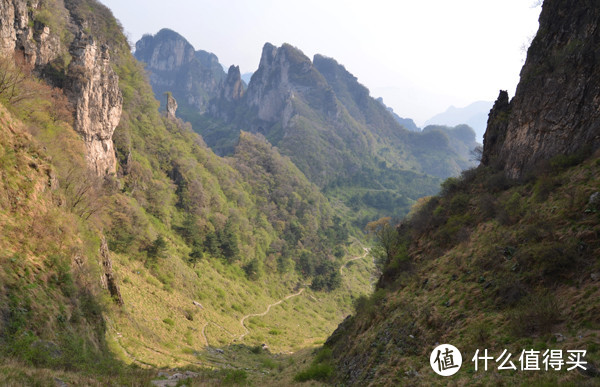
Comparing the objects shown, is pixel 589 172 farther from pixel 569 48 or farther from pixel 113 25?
pixel 113 25

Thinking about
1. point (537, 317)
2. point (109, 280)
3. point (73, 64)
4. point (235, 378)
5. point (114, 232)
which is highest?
point (73, 64)

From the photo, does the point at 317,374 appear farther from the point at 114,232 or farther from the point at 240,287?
the point at 240,287

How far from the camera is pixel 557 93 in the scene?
19.0 m

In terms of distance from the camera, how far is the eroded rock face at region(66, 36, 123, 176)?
1389 inches

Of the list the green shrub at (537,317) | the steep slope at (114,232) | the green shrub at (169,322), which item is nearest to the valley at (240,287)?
the green shrub at (537,317)

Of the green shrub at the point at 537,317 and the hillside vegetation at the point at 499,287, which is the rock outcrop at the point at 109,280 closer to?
the hillside vegetation at the point at 499,287

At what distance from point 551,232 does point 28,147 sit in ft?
89.7

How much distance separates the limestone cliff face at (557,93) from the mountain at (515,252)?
0.07 m

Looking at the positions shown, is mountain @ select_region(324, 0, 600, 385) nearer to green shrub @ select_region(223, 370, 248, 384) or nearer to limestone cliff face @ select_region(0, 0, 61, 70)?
green shrub @ select_region(223, 370, 248, 384)

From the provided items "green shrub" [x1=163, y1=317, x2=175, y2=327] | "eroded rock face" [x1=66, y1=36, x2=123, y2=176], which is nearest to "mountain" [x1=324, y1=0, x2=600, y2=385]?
"green shrub" [x1=163, y1=317, x2=175, y2=327]

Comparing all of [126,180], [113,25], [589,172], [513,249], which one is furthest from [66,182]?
[113,25]

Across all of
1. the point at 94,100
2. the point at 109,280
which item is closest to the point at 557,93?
the point at 109,280

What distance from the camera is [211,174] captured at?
81.1 metres

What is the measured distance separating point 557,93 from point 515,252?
505 inches
